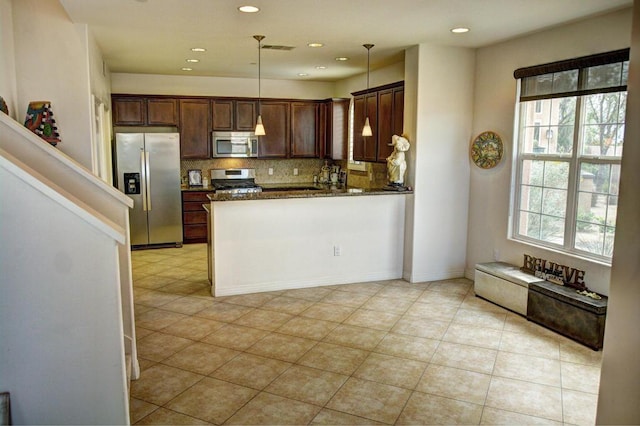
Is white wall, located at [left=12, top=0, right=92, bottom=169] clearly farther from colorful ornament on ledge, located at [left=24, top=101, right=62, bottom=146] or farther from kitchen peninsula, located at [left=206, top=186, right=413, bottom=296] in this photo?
kitchen peninsula, located at [left=206, top=186, right=413, bottom=296]

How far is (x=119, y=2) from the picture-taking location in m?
3.77

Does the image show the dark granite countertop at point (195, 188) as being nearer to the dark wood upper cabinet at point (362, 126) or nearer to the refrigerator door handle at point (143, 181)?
the refrigerator door handle at point (143, 181)

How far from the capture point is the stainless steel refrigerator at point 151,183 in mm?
7211

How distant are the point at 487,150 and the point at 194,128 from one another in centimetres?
463

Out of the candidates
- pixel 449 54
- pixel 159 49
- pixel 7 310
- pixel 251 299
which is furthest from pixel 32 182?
pixel 449 54

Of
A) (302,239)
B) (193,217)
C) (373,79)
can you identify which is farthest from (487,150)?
(193,217)

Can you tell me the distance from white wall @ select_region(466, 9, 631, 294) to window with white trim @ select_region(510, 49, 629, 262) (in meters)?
0.10

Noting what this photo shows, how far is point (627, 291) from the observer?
2.02m

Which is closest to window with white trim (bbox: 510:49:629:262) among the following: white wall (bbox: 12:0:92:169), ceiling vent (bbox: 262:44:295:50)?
ceiling vent (bbox: 262:44:295:50)

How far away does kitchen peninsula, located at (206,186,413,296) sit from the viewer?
16.8 ft

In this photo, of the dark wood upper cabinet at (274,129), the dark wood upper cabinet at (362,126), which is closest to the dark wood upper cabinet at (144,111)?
the dark wood upper cabinet at (274,129)

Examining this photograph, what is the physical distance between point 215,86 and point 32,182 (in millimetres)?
6372

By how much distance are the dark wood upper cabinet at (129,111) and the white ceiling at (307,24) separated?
1.27 metres

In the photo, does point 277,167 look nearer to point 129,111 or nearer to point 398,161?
point 129,111
